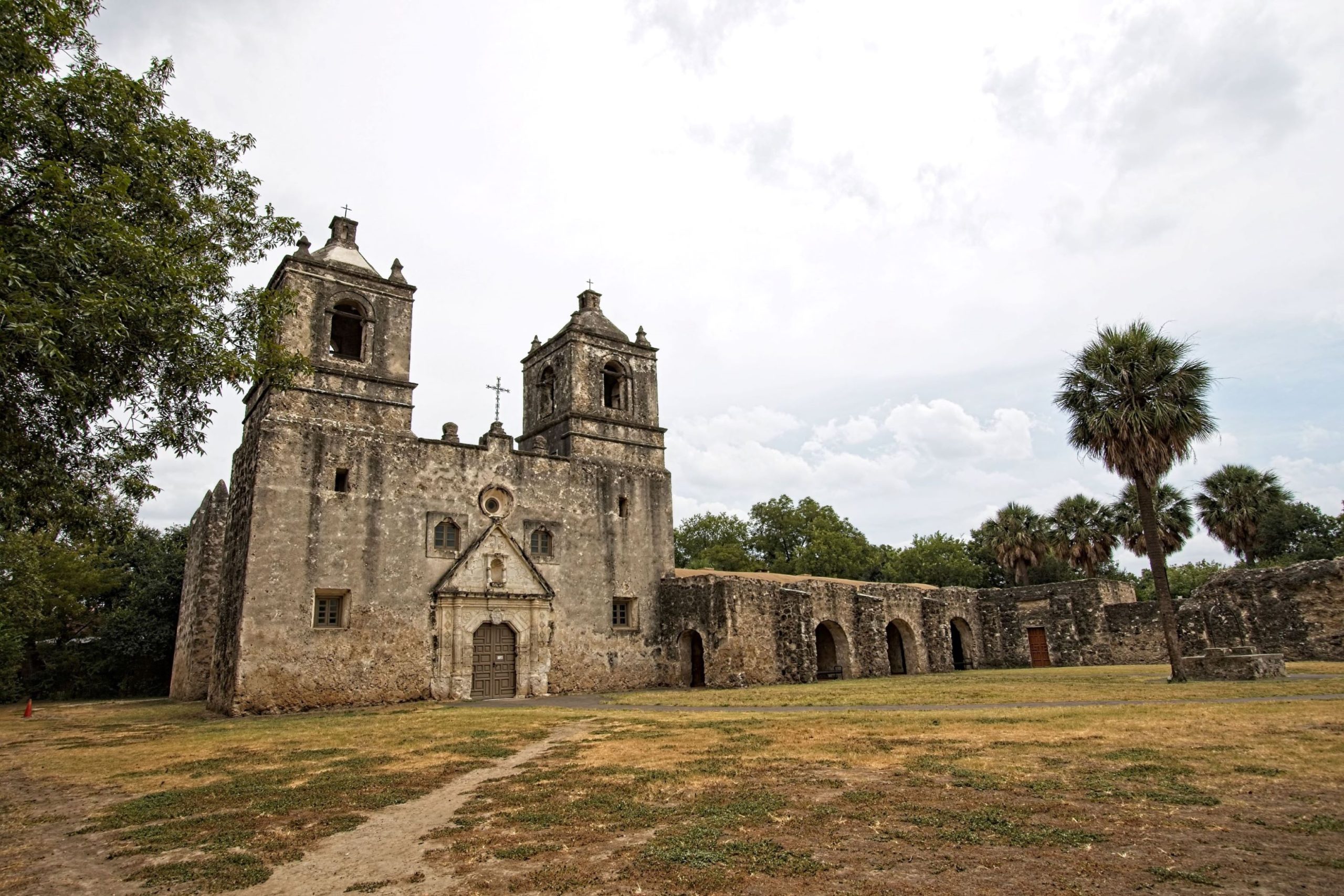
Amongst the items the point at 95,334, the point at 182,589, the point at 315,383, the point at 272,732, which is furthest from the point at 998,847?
the point at 182,589

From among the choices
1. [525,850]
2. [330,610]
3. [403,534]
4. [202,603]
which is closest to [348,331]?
[403,534]

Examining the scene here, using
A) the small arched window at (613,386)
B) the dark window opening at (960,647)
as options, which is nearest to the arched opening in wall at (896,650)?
the dark window opening at (960,647)

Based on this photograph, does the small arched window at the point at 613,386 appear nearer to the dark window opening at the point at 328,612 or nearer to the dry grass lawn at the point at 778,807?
the dark window opening at the point at 328,612

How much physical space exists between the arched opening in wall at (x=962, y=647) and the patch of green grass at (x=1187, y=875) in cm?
2779

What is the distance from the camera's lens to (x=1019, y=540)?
38875mm

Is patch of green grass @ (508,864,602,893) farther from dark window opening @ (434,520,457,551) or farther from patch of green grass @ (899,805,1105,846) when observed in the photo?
dark window opening @ (434,520,457,551)

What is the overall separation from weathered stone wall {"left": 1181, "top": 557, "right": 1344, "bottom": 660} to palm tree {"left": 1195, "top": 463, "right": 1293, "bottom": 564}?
519 inches

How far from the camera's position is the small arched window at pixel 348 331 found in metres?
22.6

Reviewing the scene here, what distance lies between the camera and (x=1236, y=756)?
7.46 m

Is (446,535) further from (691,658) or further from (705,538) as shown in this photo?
(705,538)

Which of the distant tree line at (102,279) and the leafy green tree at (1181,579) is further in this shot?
the leafy green tree at (1181,579)

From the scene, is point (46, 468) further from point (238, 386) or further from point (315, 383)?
point (315, 383)

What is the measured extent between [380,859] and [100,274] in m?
Answer: 6.18

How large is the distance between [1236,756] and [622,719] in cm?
942
